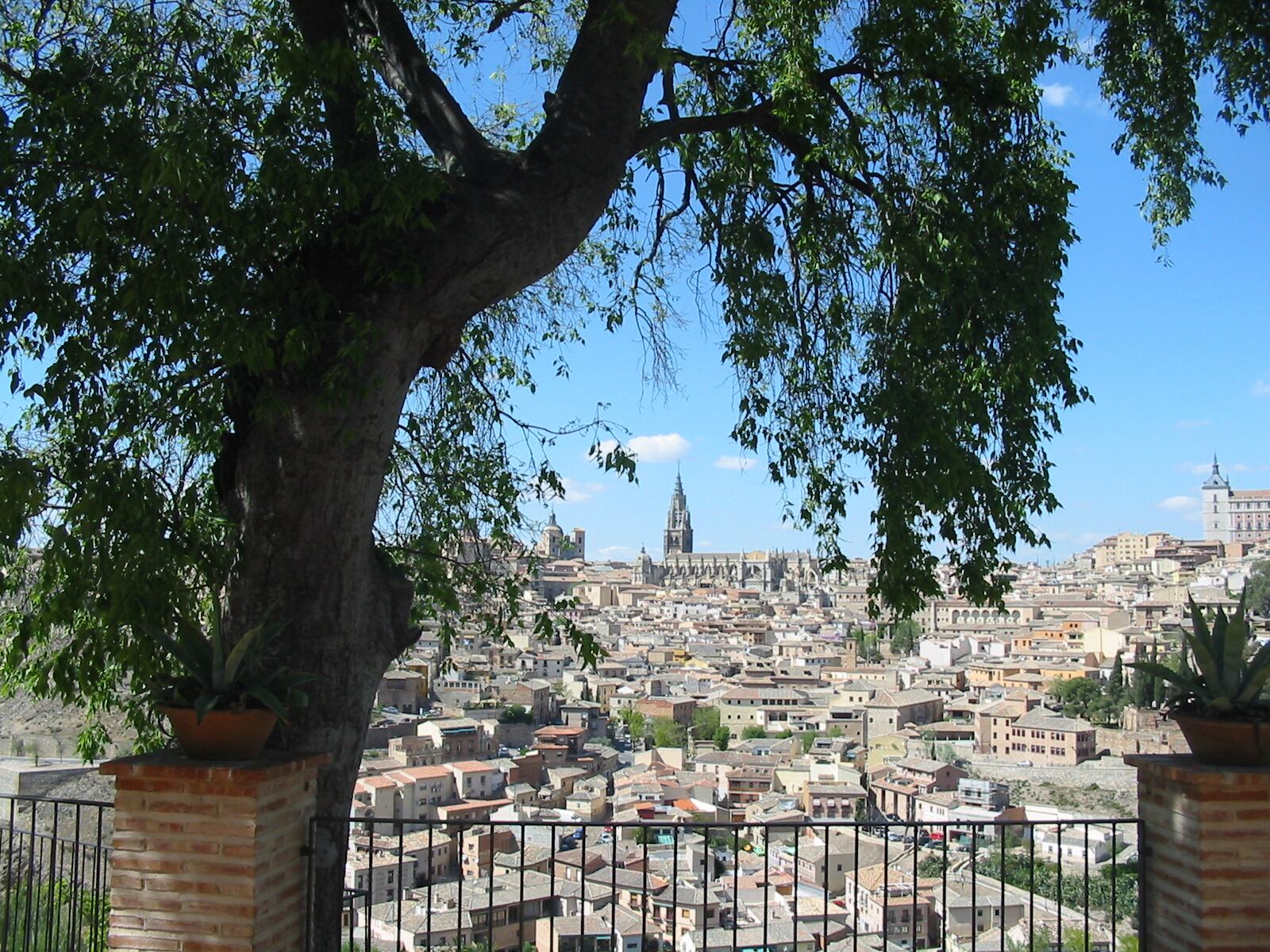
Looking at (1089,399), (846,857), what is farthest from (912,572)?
(846,857)

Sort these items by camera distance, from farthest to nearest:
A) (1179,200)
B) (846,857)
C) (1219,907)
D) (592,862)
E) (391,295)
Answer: (846,857)
(592,862)
(1179,200)
(391,295)
(1219,907)

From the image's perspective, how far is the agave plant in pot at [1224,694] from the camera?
11.8 ft

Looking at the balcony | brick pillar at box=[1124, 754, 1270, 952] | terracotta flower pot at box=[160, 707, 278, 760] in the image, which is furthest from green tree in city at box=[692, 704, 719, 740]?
terracotta flower pot at box=[160, 707, 278, 760]

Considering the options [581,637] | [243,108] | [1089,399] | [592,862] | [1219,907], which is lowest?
[592,862]

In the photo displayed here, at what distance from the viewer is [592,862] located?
18.6 meters

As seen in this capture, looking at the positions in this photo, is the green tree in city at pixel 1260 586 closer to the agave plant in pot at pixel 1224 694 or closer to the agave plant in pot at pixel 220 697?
the agave plant in pot at pixel 1224 694

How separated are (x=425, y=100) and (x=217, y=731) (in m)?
2.69

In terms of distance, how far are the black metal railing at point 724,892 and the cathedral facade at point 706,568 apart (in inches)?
5001

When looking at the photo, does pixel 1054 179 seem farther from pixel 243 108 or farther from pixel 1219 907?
pixel 243 108

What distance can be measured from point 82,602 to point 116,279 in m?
1.16

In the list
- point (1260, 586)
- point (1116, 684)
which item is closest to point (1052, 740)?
point (1116, 684)

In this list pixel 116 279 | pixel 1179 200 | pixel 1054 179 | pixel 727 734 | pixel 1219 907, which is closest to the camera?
pixel 1219 907

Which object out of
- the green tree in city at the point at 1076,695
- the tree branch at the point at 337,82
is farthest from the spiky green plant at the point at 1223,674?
the green tree in city at the point at 1076,695

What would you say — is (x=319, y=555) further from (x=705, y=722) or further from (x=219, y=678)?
(x=705, y=722)
